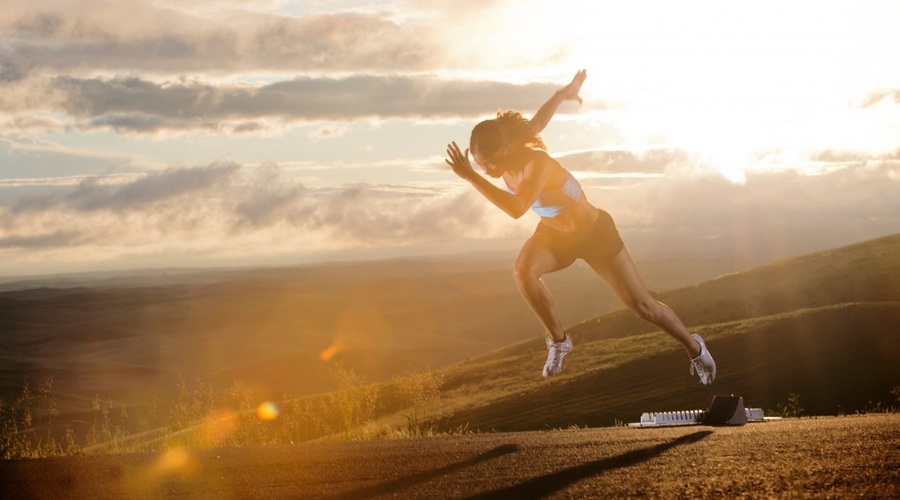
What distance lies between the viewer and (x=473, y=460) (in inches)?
292

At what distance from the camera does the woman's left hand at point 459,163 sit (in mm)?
7816

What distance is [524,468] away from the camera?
687 cm

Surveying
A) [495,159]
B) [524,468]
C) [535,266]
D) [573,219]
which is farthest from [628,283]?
[524,468]

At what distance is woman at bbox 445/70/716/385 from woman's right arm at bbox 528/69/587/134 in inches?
0.5

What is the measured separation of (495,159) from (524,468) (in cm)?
296

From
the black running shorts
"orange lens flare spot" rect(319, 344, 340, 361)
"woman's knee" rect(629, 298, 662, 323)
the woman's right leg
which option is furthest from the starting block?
"orange lens flare spot" rect(319, 344, 340, 361)

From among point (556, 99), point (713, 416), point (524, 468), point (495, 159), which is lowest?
point (713, 416)

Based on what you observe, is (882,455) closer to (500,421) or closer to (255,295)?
(500,421)

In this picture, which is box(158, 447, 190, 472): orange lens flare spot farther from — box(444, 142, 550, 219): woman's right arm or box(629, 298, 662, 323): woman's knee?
box(629, 298, 662, 323): woman's knee

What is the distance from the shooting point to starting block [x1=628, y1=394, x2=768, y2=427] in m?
10.3

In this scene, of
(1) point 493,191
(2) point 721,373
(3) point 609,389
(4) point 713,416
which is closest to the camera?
(1) point 493,191

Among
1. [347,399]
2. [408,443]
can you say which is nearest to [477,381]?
[347,399]

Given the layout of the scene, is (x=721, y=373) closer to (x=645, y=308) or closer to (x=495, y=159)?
(x=645, y=308)

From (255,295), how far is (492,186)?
125 metres
